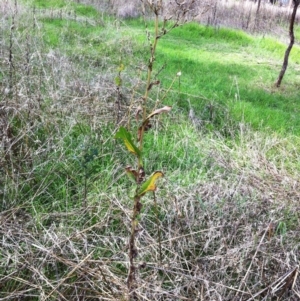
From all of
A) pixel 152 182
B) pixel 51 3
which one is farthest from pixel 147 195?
pixel 51 3

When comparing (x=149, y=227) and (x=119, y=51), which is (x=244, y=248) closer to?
(x=149, y=227)

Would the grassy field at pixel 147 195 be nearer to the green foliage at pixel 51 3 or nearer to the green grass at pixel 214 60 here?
the green grass at pixel 214 60

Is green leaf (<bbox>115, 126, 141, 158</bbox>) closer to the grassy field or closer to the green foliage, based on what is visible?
the grassy field

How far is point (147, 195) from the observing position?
2793 mm

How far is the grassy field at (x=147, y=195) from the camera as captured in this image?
2.12m

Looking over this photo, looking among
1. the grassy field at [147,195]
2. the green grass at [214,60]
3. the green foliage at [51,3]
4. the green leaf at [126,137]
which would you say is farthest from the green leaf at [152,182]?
the green foliage at [51,3]

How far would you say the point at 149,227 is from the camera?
2543mm

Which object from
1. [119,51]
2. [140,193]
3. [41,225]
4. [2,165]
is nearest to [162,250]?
[41,225]

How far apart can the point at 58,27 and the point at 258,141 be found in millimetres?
4399

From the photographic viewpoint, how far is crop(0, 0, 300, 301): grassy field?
6.97 feet

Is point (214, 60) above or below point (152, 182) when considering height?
below

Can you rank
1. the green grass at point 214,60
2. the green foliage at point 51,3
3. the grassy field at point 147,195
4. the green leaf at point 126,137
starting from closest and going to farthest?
the green leaf at point 126,137
the grassy field at point 147,195
the green grass at point 214,60
the green foliage at point 51,3


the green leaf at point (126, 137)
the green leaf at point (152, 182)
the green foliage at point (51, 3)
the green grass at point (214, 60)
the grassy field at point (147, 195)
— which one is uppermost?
the green leaf at point (126, 137)

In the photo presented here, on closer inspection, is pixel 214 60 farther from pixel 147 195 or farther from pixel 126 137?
pixel 126 137
